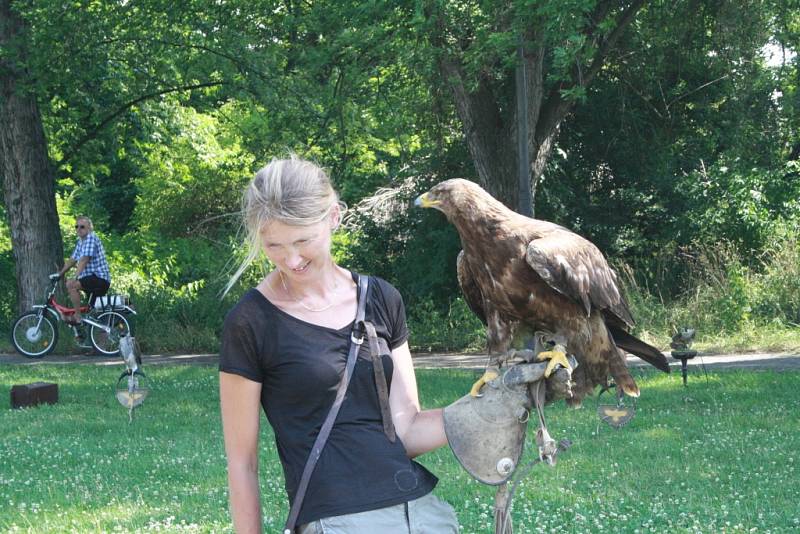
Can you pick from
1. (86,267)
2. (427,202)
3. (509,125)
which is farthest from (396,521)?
(86,267)

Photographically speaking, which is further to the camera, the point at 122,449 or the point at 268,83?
the point at 268,83

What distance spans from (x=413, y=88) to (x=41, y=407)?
6.41m

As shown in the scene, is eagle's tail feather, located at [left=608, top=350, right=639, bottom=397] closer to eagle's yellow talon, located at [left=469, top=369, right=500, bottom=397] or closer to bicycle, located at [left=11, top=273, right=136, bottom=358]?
eagle's yellow talon, located at [left=469, top=369, right=500, bottom=397]

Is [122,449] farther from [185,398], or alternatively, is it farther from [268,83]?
[268,83]

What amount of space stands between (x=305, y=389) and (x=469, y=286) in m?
2.35

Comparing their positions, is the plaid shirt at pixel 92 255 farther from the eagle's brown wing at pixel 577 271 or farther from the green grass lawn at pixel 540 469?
the eagle's brown wing at pixel 577 271

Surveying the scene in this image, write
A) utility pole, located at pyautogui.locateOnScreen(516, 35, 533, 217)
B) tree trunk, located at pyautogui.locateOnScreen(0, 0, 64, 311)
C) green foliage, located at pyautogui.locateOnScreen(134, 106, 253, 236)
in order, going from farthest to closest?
green foliage, located at pyautogui.locateOnScreen(134, 106, 253, 236), tree trunk, located at pyautogui.locateOnScreen(0, 0, 64, 311), utility pole, located at pyautogui.locateOnScreen(516, 35, 533, 217)

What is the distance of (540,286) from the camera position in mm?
4223

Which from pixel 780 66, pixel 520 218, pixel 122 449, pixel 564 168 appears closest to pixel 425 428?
pixel 520 218

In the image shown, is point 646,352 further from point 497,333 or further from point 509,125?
point 509,125

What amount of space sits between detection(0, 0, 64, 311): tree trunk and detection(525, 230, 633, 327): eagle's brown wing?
1241 centimetres

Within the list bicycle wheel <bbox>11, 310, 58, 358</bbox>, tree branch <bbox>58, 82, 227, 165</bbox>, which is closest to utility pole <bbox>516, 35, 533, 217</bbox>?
tree branch <bbox>58, 82, 227, 165</bbox>

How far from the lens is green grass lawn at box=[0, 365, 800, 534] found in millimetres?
5355

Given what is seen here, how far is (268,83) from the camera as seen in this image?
13.2m
